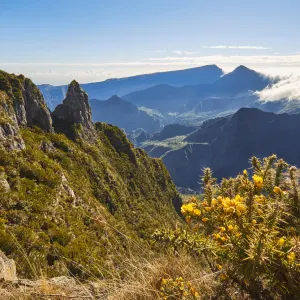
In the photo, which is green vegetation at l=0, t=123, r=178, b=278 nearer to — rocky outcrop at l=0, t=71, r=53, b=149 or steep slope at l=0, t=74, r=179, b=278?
steep slope at l=0, t=74, r=179, b=278

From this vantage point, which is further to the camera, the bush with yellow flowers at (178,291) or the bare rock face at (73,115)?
the bare rock face at (73,115)

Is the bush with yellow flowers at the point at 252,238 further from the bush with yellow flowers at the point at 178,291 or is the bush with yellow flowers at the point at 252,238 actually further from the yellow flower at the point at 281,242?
the bush with yellow flowers at the point at 178,291

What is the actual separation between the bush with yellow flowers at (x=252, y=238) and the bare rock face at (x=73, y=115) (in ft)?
165

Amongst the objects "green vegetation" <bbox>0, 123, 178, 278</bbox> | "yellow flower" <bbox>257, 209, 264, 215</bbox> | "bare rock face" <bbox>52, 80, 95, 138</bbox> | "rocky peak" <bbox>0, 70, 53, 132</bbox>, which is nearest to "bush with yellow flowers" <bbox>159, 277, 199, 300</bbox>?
"green vegetation" <bbox>0, 123, 178, 278</bbox>

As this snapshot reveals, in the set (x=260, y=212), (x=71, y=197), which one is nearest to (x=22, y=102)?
(x=71, y=197)

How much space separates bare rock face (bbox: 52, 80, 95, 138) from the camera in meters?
53.3

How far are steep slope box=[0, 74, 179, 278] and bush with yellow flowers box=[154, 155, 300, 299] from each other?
170cm

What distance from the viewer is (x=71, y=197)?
88.3ft

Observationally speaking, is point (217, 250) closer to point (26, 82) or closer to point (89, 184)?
point (89, 184)

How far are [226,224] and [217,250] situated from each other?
0.89 ft

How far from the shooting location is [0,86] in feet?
129

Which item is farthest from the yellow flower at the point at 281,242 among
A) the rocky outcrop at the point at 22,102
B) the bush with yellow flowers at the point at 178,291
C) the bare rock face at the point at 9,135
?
the rocky outcrop at the point at 22,102

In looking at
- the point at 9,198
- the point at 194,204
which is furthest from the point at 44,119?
the point at 194,204

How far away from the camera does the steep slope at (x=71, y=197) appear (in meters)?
13.8
